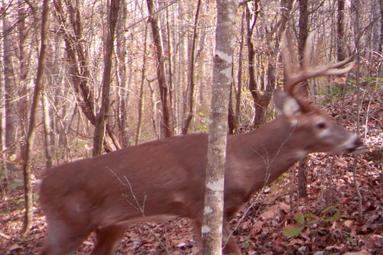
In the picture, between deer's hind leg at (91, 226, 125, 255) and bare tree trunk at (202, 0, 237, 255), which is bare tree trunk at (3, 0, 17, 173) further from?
bare tree trunk at (202, 0, 237, 255)

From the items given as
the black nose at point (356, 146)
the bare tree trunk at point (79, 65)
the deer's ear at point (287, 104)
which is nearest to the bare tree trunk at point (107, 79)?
the bare tree trunk at point (79, 65)

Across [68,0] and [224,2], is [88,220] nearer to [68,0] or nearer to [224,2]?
[224,2]

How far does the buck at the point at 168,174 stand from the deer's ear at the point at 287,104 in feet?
0.03

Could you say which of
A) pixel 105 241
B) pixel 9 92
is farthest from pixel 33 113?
pixel 9 92

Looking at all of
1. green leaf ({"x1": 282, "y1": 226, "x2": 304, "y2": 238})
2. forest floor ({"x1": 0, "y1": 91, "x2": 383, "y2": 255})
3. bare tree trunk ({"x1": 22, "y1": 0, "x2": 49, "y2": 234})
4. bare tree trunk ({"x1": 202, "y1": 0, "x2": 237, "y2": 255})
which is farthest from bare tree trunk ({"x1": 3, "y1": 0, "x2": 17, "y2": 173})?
bare tree trunk ({"x1": 202, "y1": 0, "x2": 237, "y2": 255})

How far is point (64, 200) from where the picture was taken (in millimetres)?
6340

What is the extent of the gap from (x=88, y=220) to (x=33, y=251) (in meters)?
2.80

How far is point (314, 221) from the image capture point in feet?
21.7

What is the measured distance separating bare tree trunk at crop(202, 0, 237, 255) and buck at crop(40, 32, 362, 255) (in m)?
1.61

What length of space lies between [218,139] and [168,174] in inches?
77.9

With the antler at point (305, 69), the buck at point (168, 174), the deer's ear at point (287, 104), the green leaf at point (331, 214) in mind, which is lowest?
the green leaf at point (331, 214)

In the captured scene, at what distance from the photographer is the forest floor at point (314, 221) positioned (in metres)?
6.35

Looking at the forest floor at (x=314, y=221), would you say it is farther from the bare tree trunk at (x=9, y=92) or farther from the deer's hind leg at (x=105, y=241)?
the bare tree trunk at (x=9, y=92)

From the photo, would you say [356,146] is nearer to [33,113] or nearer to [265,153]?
[265,153]
